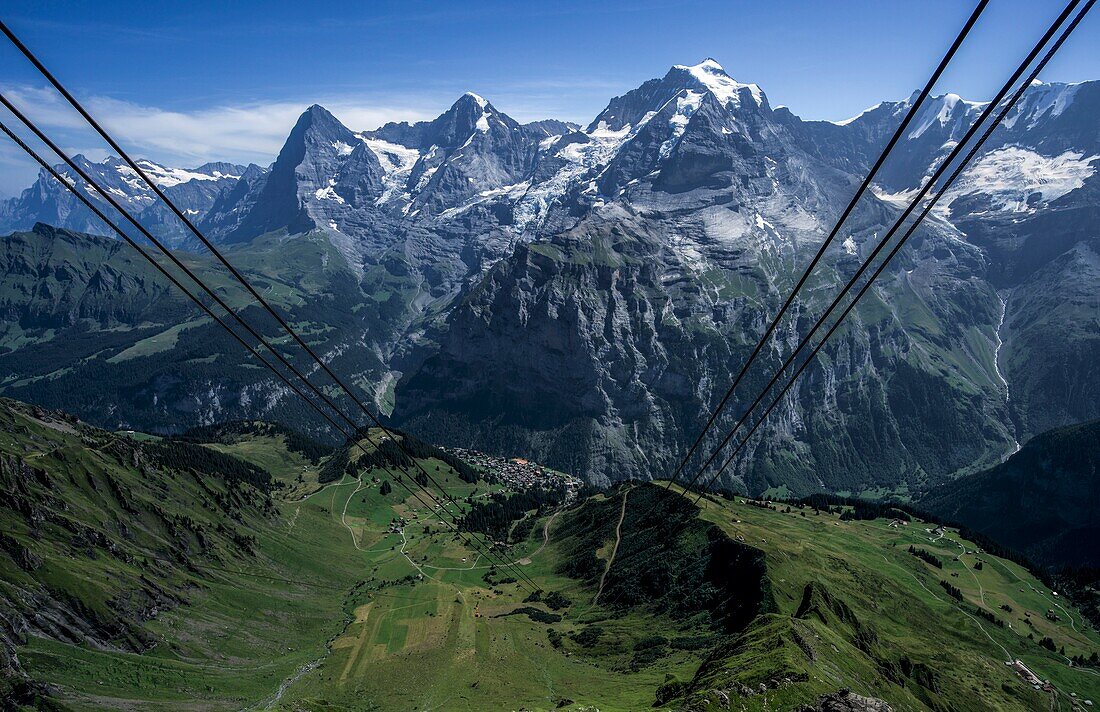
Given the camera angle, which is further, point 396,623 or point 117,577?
point 396,623

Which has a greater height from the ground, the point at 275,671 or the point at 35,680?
the point at 35,680

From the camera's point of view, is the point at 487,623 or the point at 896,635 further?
the point at 487,623

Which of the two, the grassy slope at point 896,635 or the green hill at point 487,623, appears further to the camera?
the green hill at point 487,623

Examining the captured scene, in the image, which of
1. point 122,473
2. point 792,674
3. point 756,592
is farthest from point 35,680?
point 756,592

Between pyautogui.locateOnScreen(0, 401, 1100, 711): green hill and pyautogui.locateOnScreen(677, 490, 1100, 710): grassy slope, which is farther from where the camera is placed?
pyautogui.locateOnScreen(0, 401, 1100, 711): green hill

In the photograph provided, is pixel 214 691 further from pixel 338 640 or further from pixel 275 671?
pixel 338 640

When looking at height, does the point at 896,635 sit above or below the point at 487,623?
above

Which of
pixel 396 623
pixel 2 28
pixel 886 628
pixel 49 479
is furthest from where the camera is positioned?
pixel 396 623

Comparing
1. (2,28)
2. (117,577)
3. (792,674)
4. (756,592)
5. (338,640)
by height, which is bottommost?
(338,640)
